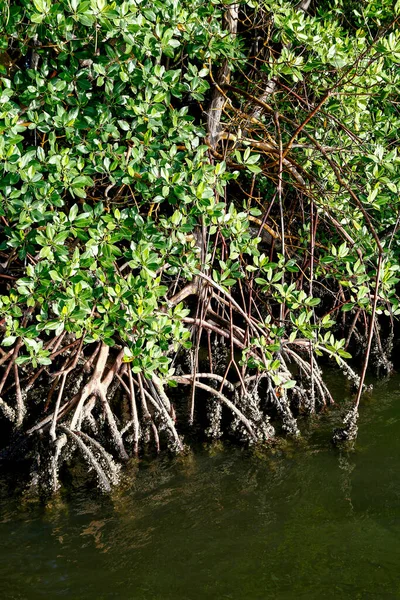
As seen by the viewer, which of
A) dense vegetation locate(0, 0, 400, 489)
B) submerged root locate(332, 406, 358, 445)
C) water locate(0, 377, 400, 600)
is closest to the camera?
water locate(0, 377, 400, 600)

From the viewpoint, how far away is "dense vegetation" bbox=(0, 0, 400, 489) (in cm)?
351

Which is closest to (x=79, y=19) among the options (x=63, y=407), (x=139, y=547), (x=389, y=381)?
(x=63, y=407)

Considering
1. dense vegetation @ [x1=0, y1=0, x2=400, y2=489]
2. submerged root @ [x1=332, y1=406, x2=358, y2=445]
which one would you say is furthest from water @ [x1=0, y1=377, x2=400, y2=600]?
dense vegetation @ [x1=0, y1=0, x2=400, y2=489]

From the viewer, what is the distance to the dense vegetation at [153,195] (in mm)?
3506

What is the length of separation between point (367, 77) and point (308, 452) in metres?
2.48

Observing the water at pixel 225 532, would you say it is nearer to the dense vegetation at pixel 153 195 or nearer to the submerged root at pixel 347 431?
the submerged root at pixel 347 431

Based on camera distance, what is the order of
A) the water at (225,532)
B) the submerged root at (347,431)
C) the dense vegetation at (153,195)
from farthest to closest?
1. the submerged root at (347,431)
2. the dense vegetation at (153,195)
3. the water at (225,532)

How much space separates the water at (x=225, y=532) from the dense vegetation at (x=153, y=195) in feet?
0.89

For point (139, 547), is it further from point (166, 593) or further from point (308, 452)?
point (308, 452)

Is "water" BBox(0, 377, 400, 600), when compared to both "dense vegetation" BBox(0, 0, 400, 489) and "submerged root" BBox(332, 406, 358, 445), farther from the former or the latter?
"dense vegetation" BBox(0, 0, 400, 489)

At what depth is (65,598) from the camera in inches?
123

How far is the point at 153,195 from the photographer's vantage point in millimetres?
3793

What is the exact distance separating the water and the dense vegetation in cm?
27

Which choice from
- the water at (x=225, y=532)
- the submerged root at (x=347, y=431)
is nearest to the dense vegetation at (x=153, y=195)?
the submerged root at (x=347, y=431)
